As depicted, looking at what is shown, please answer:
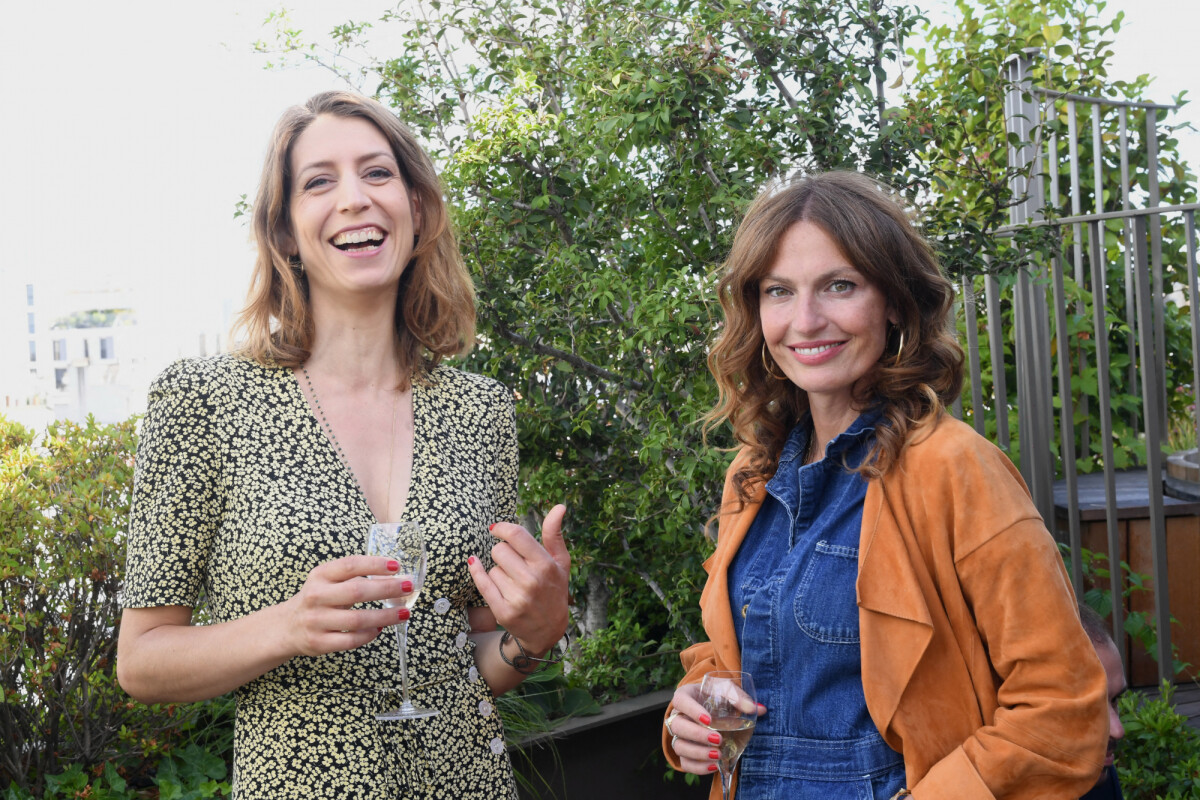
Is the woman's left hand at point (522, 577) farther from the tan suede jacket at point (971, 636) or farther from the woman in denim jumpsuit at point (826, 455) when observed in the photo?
the tan suede jacket at point (971, 636)

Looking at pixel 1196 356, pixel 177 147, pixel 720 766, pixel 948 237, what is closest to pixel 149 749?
pixel 720 766

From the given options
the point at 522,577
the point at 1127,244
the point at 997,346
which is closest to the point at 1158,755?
the point at 997,346

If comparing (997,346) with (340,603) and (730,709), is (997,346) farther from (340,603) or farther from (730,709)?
(340,603)

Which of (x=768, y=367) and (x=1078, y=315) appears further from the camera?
(x=1078, y=315)

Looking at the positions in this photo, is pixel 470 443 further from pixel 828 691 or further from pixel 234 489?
pixel 828 691

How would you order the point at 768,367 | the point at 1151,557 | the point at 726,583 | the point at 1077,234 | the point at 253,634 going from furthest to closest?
the point at 1077,234 → the point at 1151,557 → the point at 768,367 → the point at 726,583 → the point at 253,634

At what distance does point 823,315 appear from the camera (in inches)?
68.9

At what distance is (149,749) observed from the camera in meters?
3.20

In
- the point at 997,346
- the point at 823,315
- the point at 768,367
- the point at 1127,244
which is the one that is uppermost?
the point at 1127,244

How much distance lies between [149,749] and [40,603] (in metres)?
0.58

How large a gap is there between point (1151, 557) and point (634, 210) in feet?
9.21

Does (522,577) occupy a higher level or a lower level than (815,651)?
higher

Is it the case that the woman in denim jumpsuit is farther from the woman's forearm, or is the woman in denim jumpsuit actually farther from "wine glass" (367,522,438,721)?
the woman's forearm

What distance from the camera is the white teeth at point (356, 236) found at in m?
1.97
